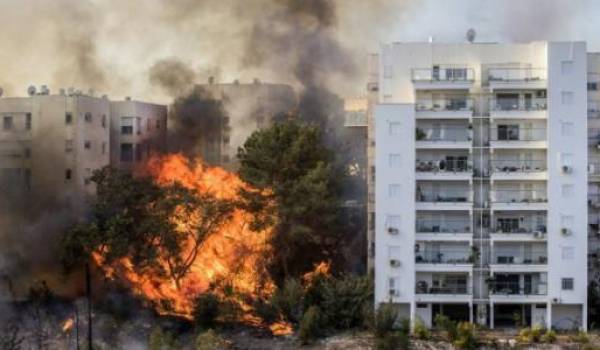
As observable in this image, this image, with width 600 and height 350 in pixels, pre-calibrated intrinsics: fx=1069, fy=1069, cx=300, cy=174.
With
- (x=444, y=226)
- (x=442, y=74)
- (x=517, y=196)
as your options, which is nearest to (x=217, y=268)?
(x=444, y=226)

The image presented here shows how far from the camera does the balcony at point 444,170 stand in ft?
172

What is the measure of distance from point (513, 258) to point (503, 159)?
4.93m

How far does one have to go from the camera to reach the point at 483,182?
5303 cm

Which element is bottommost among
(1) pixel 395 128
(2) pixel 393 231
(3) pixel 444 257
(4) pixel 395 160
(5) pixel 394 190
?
(3) pixel 444 257

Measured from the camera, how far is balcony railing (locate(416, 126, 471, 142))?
52.9 meters

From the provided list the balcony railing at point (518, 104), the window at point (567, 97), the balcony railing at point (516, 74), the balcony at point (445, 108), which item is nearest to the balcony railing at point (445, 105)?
the balcony at point (445, 108)

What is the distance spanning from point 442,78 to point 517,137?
474 cm

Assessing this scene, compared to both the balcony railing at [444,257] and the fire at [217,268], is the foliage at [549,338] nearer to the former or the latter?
the balcony railing at [444,257]

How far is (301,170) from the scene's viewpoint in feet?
179

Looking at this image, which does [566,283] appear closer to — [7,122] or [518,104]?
[518,104]

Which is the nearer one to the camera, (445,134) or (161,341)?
(161,341)

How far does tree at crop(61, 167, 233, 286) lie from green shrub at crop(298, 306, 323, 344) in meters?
7.60

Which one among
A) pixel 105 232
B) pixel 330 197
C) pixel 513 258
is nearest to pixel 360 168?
pixel 330 197

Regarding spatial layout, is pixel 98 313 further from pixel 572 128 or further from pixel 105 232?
pixel 572 128
